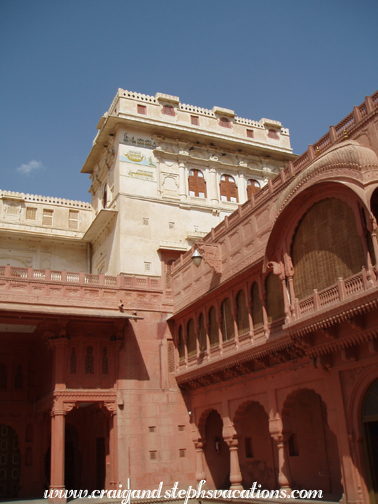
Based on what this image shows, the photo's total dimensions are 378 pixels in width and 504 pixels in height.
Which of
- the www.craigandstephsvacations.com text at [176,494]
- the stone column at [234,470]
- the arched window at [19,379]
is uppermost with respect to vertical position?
the arched window at [19,379]

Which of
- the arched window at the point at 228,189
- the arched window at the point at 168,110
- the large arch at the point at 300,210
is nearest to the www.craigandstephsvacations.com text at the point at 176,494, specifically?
the large arch at the point at 300,210

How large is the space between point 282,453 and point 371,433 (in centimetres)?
382

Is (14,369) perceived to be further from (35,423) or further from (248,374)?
(248,374)

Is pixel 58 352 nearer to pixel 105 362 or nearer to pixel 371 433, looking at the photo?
pixel 105 362

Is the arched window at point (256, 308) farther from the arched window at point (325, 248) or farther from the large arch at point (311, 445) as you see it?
the arched window at point (325, 248)

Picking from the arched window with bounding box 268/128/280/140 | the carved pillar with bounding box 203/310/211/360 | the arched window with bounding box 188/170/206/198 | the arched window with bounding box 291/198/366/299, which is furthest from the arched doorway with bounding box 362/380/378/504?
the arched window with bounding box 268/128/280/140

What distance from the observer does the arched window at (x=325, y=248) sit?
12.8 m

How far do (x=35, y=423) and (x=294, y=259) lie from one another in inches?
542

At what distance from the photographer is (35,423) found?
22375 millimetres

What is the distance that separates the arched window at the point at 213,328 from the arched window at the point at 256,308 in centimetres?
260

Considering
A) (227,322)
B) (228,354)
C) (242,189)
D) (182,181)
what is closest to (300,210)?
(227,322)

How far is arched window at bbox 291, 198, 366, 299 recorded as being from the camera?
1280 cm

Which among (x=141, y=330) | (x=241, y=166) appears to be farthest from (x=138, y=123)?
(x=141, y=330)

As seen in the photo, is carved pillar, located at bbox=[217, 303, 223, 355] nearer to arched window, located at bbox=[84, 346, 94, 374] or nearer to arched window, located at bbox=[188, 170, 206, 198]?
arched window, located at bbox=[84, 346, 94, 374]
